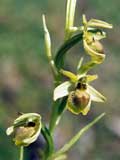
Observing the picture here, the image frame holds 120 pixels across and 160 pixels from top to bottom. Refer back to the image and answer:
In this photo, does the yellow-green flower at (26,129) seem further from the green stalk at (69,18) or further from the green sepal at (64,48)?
the green stalk at (69,18)

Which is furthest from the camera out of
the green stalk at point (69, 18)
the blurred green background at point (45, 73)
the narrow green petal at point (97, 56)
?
the blurred green background at point (45, 73)

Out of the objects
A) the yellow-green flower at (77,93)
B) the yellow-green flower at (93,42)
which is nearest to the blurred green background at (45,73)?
the yellow-green flower at (77,93)

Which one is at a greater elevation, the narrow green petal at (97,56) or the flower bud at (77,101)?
the narrow green petal at (97,56)

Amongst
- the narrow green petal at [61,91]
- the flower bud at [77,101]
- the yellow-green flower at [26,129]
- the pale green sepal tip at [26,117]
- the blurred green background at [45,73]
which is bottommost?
the blurred green background at [45,73]

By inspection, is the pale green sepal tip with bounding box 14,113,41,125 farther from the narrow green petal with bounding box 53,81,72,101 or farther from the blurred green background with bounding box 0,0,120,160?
the blurred green background with bounding box 0,0,120,160

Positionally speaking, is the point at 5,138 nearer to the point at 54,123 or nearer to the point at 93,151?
the point at 93,151

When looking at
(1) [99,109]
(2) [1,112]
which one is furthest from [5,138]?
(1) [99,109]

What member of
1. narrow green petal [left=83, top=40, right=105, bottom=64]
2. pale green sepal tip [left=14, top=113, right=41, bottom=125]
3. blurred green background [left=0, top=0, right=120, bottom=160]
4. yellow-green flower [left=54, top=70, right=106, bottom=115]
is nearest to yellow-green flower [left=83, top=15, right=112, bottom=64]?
narrow green petal [left=83, top=40, right=105, bottom=64]
